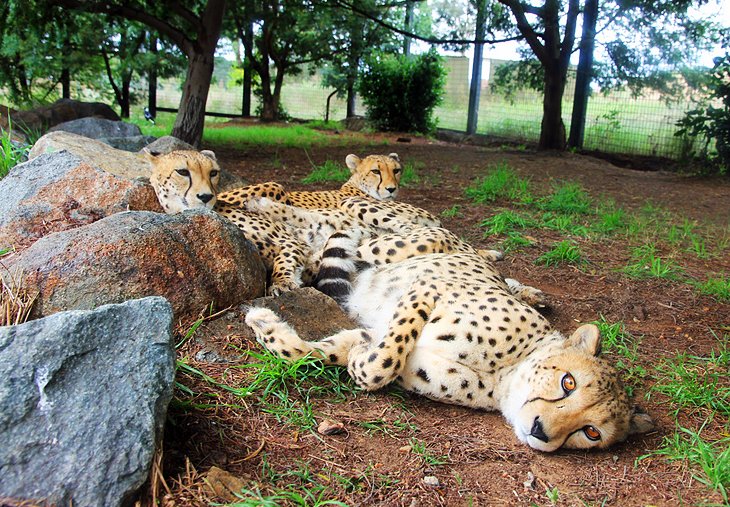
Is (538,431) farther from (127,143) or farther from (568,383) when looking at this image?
(127,143)

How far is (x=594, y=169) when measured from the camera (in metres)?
8.23

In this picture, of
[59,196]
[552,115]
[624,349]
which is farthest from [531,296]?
[552,115]

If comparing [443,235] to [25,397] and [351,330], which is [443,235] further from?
[25,397]

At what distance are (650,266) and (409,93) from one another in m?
10.5

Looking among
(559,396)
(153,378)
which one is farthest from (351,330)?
(153,378)

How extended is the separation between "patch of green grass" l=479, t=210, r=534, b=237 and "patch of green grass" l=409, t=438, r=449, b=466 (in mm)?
2715

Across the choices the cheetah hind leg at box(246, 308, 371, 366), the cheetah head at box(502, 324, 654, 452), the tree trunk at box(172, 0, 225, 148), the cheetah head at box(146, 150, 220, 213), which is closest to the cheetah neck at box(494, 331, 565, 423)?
the cheetah head at box(502, 324, 654, 452)

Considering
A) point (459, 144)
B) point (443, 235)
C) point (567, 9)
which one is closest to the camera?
point (443, 235)

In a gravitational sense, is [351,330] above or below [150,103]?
below

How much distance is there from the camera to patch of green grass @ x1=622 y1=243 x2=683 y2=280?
4000mm

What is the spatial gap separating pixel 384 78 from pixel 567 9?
5.91 metres

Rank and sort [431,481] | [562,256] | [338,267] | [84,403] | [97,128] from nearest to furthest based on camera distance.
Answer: [84,403]
[431,481]
[338,267]
[562,256]
[97,128]

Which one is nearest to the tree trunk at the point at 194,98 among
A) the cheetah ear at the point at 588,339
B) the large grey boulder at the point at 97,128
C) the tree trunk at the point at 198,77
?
the tree trunk at the point at 198,77

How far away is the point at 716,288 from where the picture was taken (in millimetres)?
3709
